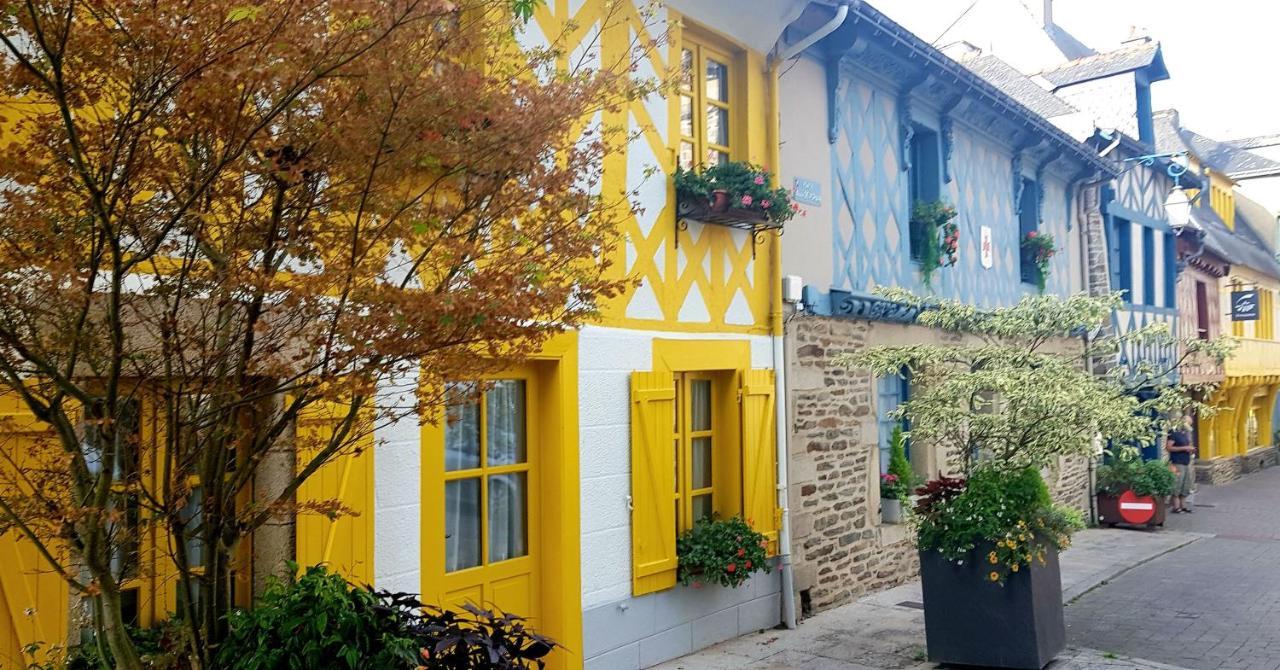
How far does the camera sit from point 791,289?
7523 millimetres

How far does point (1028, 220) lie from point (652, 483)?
789cm

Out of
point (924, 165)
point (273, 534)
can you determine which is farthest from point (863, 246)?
point (273, 534)

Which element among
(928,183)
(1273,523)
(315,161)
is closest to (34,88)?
(315,161)

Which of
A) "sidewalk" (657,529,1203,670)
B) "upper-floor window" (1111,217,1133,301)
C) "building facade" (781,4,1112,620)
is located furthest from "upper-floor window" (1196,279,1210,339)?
"sidewalk" (657,529,1203,670)

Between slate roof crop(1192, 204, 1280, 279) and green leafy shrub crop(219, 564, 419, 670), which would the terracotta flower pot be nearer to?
green leafy shrub crop(219, 564, 419, 670)

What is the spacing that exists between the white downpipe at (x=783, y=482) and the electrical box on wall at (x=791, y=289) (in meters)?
Result: 0.31

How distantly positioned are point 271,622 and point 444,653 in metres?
0.59

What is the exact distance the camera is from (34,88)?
96.3 inches

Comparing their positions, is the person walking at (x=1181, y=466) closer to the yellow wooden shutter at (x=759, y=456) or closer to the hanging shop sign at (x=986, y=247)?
the hanging shop sign at (x=986, y=247)

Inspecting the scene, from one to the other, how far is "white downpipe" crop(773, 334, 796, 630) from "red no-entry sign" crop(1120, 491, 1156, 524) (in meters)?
7.40

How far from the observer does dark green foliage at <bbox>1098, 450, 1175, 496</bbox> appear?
12680 mm

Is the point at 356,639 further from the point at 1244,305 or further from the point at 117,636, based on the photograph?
the point at 1244,305

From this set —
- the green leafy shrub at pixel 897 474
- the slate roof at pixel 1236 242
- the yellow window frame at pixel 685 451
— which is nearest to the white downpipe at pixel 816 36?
the yellow window frame at pixel 685 451

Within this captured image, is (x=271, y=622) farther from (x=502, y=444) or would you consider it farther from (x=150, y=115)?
(x=502, y=444)
